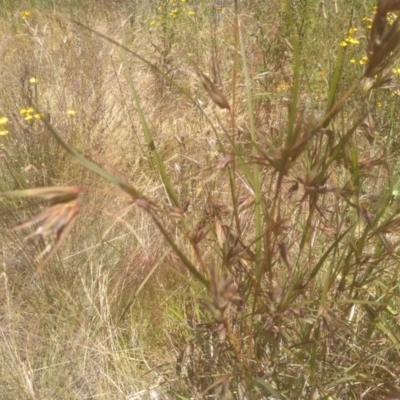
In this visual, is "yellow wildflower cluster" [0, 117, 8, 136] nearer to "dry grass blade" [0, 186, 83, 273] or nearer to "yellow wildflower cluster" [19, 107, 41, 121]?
"yellow wildflower cluster" [19, 107, 41, 121]

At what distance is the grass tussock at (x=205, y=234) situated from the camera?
0.85 m

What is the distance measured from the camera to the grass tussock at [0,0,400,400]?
0.85 m

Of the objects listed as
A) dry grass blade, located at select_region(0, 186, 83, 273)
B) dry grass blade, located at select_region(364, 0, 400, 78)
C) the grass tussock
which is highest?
dry grass blade, located at select_region(364, 0, 400, 78)

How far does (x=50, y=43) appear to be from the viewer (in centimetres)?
336

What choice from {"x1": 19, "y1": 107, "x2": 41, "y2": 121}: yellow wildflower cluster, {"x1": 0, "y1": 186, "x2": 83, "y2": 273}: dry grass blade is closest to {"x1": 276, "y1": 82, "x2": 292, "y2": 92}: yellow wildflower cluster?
{"x1": 19, "y1": 107, "x2": 41, "y2": 121}: yellow wildflower cluster

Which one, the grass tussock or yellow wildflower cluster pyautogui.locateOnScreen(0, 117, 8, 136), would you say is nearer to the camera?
the grass tussock

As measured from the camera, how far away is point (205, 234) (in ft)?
3.08

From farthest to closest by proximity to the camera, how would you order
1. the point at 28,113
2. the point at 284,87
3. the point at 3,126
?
1. the point at 284,87
2. the point at 3,126
3. the point at 28,113

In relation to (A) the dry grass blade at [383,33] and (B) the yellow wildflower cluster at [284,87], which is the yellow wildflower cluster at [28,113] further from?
(A) the dry grass blade at [383,33]

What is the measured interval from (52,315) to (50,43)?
88.5 inches

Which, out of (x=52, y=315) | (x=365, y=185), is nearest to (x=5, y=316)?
(x=52, y=315)

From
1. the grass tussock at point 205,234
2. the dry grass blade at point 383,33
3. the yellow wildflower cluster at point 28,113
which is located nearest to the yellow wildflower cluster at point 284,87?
the grass tussock at point 205,234

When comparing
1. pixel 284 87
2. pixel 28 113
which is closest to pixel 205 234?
pixel 28 113

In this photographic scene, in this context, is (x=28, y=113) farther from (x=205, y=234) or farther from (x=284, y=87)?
(x=205, y=234)
